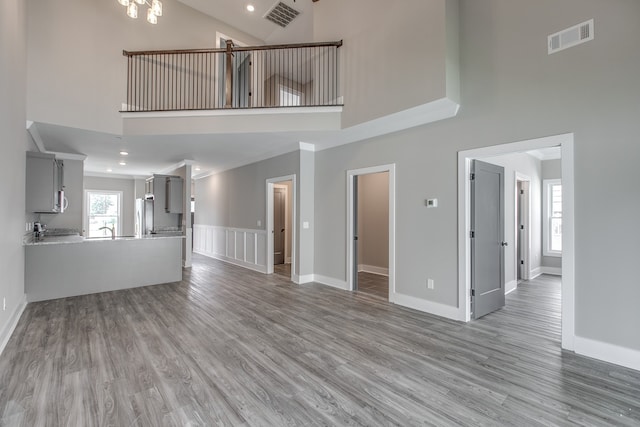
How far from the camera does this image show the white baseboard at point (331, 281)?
A: 532cm

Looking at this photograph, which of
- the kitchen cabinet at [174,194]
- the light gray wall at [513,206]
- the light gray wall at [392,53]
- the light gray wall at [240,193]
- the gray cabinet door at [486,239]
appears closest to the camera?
the light gray wall at [392,53]

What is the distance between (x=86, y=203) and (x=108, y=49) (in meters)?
7.32

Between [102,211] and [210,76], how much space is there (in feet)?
24.5

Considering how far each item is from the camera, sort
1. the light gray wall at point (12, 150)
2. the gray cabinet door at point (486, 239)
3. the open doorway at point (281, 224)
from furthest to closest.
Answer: the open doorway at point (281, 224) < the gray cabinet door at point (486, 239) < the light gray wall at point (12, 150)

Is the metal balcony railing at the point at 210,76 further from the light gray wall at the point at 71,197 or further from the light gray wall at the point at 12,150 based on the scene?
the light gray wall at the point at 71,197

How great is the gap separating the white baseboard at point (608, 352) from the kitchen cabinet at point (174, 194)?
24.7ft

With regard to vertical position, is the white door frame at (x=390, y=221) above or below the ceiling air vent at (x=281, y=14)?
below

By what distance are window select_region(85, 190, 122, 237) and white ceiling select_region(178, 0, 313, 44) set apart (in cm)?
755

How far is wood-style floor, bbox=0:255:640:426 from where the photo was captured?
1.97m

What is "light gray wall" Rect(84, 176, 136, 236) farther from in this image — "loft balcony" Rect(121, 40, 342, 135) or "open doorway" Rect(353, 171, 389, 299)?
"open doorway" Rect(353, 171, 389, 299)

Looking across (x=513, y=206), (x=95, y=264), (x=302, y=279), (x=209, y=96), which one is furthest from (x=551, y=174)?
(x=95, y=264)

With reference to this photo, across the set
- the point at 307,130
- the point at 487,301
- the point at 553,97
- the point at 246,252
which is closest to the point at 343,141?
the point at 307,130

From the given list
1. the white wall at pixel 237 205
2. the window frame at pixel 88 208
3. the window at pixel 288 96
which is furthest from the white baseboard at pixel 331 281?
the window frame at pixel 88 208

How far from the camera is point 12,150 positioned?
10.9 ft
